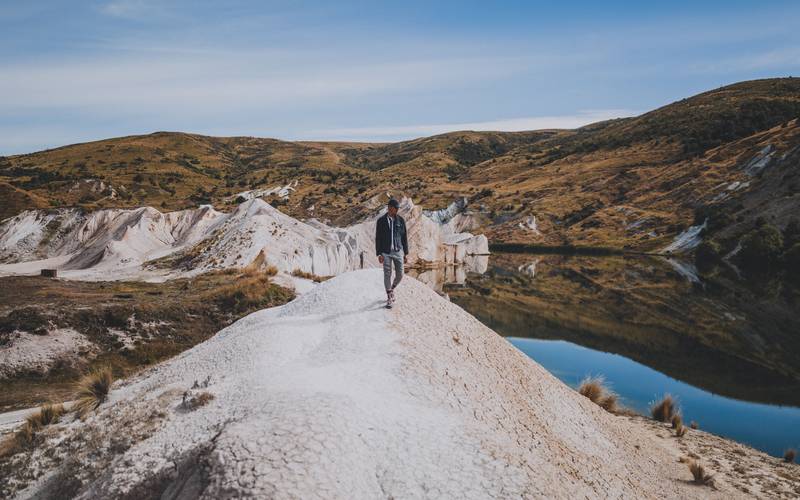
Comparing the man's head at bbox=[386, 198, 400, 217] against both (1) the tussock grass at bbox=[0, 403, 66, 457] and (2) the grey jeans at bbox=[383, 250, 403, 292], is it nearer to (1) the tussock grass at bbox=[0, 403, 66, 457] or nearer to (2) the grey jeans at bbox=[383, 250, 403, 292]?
(2) the grey jeans at bbox=[383, 250, 403, 292]

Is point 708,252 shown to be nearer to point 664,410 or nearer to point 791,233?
point 791,233

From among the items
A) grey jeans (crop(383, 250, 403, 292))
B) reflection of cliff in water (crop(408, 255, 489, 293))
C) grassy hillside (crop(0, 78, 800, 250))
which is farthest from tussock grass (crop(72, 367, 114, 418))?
grassy hillside (crop(0, 78, 800, 250))

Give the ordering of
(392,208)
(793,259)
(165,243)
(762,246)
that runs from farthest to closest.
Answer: (762,246) < (793,259) < (165,243) < (392,208)

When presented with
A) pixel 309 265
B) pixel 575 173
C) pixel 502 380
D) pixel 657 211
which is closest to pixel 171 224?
pixel 309 265

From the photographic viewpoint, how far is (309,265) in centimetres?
3472

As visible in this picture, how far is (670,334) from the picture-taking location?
1284 inches

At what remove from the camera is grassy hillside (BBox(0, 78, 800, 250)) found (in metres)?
83.6

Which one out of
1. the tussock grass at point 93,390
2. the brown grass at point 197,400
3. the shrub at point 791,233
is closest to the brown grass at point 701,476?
the brown grass at point 197,400

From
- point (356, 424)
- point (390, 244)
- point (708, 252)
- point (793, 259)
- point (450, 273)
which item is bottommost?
→ point (450, 273)

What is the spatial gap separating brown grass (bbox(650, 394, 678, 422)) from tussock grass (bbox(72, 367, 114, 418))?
16864mm

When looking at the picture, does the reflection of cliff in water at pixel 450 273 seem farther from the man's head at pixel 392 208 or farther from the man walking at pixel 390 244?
the man's head at pixel 392 208

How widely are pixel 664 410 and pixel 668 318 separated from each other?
22.5 metres

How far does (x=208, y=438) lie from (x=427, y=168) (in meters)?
186

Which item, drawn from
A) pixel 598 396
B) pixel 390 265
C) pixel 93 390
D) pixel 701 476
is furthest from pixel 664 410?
pixel 93 390
